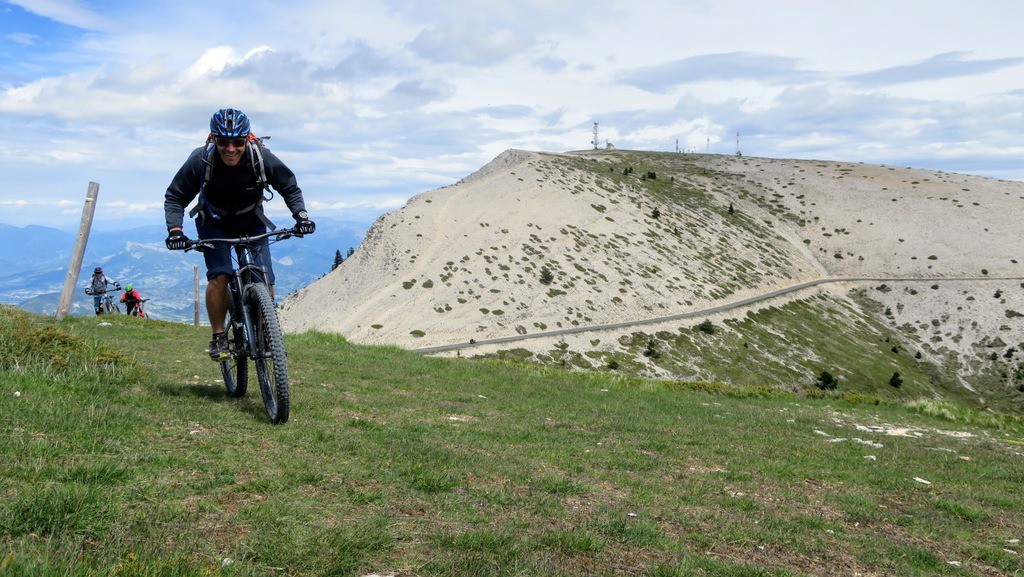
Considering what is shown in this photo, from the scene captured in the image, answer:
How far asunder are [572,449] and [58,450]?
22.4ft

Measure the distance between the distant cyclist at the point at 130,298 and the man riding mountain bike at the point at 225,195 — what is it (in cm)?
2856

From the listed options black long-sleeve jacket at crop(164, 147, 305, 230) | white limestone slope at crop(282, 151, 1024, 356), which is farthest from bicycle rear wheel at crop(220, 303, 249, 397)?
white limestone slope at crop(282, 151, 1024, 356)

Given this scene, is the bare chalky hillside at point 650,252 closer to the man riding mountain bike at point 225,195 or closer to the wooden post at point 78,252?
the wooden post at point 78,252

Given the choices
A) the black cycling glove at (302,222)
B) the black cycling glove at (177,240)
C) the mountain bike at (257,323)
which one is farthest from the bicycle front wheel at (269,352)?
the black cycling glove at (177,240)

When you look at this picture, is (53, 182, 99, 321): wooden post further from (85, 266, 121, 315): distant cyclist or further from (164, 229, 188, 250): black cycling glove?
(85, 266, 121, 315): distant cyclist

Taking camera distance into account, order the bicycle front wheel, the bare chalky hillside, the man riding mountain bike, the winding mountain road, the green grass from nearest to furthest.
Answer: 1. the green grass
2. the bicycle front wheel
3. the man riding mountain bike
4. the winding mountain road
5. the bare chalky hillside

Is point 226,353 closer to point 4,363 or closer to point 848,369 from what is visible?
point 4,363

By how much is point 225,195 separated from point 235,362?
2.90m

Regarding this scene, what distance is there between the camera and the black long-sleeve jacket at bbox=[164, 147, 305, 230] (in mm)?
9422

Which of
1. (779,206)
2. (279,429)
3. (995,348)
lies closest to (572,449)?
(279,429)

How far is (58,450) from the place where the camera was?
20.1 ft

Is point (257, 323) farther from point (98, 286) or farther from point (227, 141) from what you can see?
point (98, 286)

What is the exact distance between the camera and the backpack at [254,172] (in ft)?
30.3

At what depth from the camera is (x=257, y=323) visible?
31.4 feet
